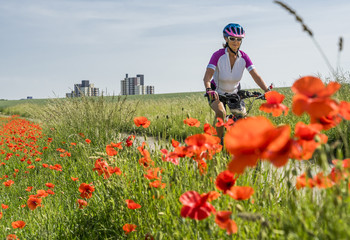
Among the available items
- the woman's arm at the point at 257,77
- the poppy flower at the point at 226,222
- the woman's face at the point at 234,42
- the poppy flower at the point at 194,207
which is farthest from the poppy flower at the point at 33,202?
the woman's arm at the point at 257,77

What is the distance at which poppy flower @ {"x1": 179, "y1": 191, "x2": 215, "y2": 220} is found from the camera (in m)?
1.40

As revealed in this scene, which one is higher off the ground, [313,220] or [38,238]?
[313,220]

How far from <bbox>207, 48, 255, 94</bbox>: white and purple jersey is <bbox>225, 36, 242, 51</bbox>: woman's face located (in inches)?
4.2

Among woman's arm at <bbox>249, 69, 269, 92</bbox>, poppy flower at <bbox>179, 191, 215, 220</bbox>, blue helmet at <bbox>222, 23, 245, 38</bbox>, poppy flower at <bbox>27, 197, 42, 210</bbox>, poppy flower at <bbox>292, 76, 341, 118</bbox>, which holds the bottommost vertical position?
poppy flower at <bbox>27, 197, 42, 210</bbox>

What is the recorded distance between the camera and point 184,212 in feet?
4.59

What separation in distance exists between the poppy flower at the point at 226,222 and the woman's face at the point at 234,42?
3666 millimetres

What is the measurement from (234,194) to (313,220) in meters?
0.41

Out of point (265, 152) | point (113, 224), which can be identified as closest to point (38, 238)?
point (113, 224)

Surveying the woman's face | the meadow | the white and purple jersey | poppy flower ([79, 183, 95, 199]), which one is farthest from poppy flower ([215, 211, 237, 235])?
the woman's face

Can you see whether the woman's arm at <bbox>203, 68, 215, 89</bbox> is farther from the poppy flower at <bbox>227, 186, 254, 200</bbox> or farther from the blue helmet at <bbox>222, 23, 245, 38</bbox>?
the poppy flower at <bbox>227, 186, 254, 200</bbox>

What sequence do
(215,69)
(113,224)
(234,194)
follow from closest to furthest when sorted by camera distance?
(234,194) → (113,224) → (215,69)

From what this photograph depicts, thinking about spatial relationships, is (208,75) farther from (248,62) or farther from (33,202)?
(33,202)

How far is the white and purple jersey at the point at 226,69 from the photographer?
479cm

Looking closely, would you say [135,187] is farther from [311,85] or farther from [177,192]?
[311,85]
